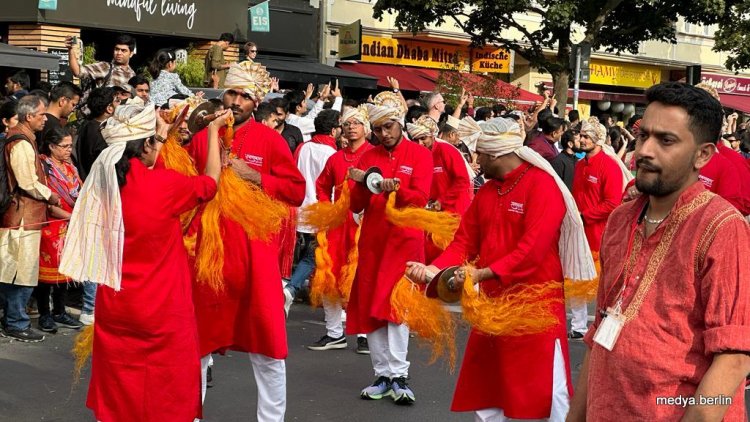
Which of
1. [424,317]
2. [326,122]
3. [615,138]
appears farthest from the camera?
[615,138]

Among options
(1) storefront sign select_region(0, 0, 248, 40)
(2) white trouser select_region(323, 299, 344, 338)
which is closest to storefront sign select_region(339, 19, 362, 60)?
(1) storefront sign select_region(0, 0, 248, 40)

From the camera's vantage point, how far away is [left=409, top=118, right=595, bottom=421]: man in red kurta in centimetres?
575

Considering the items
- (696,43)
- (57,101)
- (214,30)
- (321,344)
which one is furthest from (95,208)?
(696,43)

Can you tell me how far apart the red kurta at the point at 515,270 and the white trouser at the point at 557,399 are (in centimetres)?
4

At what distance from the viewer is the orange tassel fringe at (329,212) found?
27.6ft

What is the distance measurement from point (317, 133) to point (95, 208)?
6.97 m

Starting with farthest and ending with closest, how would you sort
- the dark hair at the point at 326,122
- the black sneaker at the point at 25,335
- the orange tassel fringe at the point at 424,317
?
the dark hair at the point at 326,122 → the black sneaker at the point at 25,335 → the orange tassel fringe at the point at 424,317

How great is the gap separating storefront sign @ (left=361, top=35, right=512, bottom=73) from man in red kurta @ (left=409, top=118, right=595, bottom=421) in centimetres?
2409

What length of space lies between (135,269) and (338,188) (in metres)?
3.81

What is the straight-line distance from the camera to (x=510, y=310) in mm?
5656

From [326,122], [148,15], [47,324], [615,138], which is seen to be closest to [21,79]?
[326,122]

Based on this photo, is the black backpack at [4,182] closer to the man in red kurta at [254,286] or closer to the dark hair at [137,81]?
the dark hair at [137,81]

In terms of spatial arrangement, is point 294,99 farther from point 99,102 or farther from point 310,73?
point 310,73

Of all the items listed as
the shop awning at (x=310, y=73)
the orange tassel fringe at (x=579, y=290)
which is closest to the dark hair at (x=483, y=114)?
the shop awning at (x=310, y=73)
